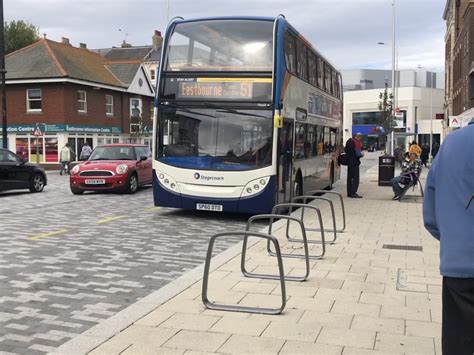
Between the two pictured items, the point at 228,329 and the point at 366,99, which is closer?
the point at 228,329

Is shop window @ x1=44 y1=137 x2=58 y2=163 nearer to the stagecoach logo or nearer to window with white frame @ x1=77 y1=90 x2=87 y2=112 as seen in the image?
window with white frame @ x1=77 y1=90 x2=87 y2=112

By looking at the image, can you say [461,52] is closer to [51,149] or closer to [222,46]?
[51,149]

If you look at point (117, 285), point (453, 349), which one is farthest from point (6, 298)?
point (453, 349)

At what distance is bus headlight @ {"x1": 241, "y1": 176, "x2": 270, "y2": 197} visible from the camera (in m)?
10.9

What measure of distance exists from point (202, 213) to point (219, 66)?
342 cm

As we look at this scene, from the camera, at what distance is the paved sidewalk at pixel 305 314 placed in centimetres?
410

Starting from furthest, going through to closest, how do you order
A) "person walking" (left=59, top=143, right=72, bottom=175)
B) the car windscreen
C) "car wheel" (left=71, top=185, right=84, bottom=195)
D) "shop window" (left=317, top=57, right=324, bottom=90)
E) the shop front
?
the shop front < "person walking" (left=59, top=143, right=72, bottom=175) < the car windscreen < "car wheel" (left=71, top=185, right=84, bottom=195) < "shop window" (left=317, top=57, right=324, bottom=90)

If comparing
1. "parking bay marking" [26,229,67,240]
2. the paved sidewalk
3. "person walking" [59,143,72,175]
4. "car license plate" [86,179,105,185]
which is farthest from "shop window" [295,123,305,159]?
"person walking" [59,143,72,175]

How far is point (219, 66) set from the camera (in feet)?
36.6

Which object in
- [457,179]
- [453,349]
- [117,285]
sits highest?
[457,179]

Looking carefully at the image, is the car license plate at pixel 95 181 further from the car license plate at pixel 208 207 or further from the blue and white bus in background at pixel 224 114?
the car license plate at pixel 208 207

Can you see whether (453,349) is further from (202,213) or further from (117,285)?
(202,213)

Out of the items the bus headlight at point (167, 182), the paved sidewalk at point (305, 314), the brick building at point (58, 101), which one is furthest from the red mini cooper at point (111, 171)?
the brick building at point (58, 101)

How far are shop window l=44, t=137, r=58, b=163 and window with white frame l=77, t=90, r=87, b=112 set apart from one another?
2.71 m
